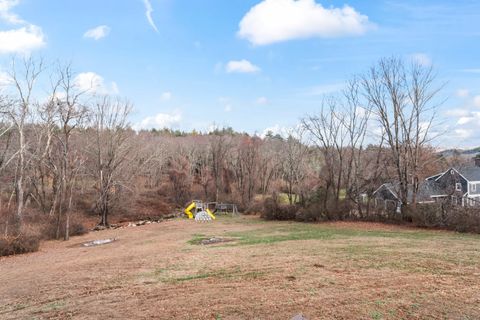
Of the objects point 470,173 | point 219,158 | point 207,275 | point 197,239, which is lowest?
point 197,239

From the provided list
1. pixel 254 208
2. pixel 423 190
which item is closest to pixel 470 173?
pixel 423 190

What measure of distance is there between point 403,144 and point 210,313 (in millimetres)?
19015

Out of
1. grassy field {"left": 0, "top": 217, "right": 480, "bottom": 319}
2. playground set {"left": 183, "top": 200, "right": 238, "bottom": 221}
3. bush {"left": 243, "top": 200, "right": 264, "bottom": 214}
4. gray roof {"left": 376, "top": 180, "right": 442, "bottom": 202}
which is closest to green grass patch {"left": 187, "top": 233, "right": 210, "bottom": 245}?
grassy field {"left": 0, "top": 217, "right": 480, "bottom": 319}

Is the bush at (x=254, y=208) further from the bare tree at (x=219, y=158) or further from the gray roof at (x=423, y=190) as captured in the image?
the gray roof at (x=423, y=190)

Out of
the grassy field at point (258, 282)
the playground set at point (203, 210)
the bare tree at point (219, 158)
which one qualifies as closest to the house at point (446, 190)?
the grassy field at point (258, 282)

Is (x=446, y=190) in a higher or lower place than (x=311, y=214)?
higher

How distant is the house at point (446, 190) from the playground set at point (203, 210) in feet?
35.9

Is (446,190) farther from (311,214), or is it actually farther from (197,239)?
A: (197,239)

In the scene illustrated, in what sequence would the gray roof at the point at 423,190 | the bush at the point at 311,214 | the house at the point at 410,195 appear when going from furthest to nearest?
the bush at the point at 311,214
the gray roof at the point at 423,190
the house at the point at 410,195

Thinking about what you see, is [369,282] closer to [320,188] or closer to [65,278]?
[65,278]

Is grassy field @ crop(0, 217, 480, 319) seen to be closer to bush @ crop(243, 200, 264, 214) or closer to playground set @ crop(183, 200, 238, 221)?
playground set @ crop(183, 200, 238, 221)

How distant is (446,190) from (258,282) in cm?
1507

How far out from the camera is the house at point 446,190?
18.5 m

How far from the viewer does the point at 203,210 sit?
2841cm
